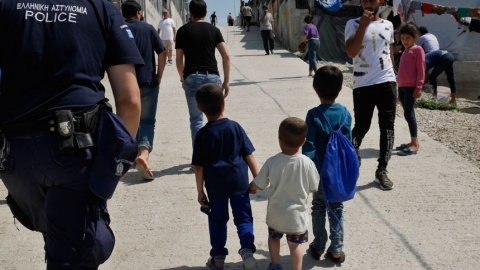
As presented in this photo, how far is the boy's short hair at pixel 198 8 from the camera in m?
5.38

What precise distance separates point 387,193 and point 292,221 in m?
2.15

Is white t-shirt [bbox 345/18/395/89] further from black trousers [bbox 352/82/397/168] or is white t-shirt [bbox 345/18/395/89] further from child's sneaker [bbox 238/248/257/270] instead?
child's sneaker [bbox 238/248/257/270]

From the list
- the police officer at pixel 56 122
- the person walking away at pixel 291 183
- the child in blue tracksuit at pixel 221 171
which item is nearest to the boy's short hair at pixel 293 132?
the person walking away at pixel 291 183

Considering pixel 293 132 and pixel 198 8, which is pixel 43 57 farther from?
pixel 198 8

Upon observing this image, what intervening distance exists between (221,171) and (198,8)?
2.68 metres

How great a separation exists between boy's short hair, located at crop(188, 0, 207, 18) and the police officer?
3.25 m

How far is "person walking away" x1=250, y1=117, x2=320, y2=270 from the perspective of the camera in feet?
10.1

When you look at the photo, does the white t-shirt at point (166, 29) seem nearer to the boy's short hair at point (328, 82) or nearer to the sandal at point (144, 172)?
the sandal at point (144, 172)

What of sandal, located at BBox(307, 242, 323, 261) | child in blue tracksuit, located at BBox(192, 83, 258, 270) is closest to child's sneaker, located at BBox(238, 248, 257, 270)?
child in blue tracksuit, located at BBox(192, 83, 258, 270)

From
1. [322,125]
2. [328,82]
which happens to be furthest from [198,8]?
[322,125]

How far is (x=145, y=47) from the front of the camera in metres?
5.44

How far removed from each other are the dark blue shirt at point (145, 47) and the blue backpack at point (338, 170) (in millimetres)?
2725

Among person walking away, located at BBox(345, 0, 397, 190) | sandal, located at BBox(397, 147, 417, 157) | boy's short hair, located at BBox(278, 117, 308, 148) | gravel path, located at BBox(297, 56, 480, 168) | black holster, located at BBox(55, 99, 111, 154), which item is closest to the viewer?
black holster, located at BBox(55, 99, 111, 154)

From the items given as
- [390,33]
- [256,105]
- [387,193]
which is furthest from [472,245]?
[256,105]
